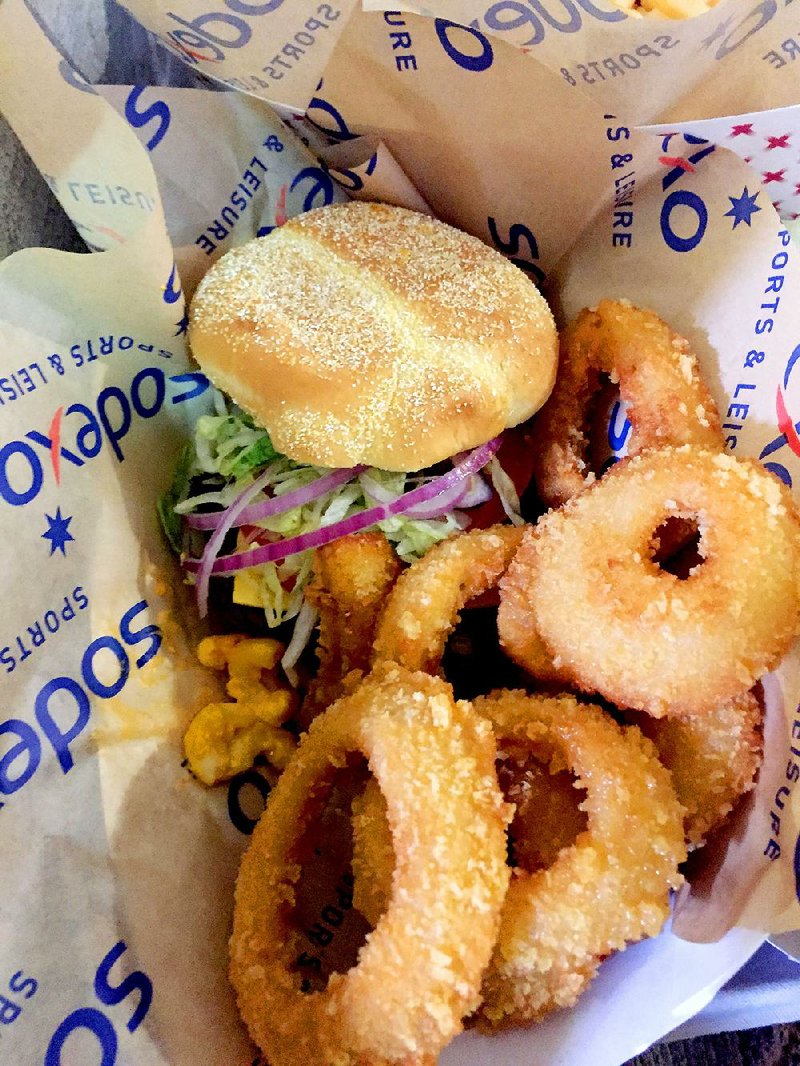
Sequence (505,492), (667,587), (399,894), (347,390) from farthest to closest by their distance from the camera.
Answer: (505,492)
(347,390)
(667,587)
(399,894)

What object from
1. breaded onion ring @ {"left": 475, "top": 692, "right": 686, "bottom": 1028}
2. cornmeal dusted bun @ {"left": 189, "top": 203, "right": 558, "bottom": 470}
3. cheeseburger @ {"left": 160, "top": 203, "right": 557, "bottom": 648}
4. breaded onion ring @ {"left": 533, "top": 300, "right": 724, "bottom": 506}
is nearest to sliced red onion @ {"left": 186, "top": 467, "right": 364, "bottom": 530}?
cheeseburger @ {"left": 160, "top": 203, "right": 557, "bottom": 648}

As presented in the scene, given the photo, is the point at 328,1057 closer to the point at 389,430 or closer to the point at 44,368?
the point at 389,430

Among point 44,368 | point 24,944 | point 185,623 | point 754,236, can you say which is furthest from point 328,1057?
point 754,236

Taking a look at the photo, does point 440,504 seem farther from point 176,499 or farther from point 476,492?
point 176,499

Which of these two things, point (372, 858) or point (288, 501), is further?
point (288, 501)

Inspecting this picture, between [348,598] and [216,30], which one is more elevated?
[216,30]

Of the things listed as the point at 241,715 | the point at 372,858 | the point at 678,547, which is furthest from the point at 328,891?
the point at 678,547
